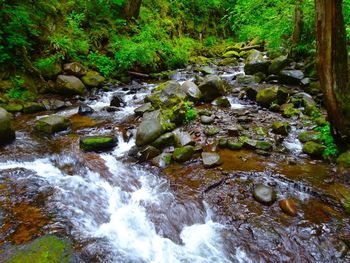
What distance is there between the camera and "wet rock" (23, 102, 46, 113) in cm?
739

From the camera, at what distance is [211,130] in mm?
6398

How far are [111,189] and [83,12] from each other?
9.03 m

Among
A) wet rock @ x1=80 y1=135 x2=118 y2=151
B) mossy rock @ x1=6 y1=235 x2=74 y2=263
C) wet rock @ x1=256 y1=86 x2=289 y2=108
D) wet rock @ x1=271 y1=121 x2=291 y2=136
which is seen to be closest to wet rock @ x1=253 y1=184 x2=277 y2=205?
wet rock @ x1=271 y1=121 x2=291 y2=136

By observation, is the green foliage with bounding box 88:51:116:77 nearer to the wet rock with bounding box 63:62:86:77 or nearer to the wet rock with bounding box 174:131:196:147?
the wet rock with bounding box 63:62:86:77

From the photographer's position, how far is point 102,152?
5746mm

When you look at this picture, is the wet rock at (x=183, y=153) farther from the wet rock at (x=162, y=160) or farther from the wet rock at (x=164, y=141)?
the wet rock at (x=164, y=141)

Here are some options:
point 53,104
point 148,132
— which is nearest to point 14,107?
point 53,104

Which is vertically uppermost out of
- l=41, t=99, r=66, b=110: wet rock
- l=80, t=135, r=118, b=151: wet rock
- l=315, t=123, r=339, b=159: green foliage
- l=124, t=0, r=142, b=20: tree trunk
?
l=124, t=0, r=142, b=20: tree trunk

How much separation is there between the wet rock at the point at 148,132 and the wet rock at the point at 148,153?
33cm

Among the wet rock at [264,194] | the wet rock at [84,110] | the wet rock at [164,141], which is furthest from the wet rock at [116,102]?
the wet rock at [264,194]

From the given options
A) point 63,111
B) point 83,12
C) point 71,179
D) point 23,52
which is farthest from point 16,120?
point 83,12

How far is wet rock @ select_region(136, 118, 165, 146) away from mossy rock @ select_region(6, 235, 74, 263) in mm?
2839

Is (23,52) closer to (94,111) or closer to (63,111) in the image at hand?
(63,111)

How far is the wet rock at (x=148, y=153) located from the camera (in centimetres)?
545
